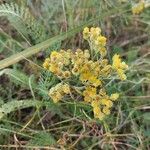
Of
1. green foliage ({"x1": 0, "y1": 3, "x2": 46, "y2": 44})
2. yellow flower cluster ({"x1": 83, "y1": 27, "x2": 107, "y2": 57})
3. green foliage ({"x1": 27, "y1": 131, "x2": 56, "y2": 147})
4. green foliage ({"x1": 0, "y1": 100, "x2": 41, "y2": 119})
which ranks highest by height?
green foliage ({"x1": 0, "y1": 3, "x2": 46, "y2": 44})

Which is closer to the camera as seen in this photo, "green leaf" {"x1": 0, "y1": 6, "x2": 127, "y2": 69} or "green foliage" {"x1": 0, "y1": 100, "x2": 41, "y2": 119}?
"green foliage" {"x1": 0, "y1": 100, "x2": 41, "y2": 119}

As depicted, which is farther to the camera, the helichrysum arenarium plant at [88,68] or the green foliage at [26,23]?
the green foliage at [26,23]

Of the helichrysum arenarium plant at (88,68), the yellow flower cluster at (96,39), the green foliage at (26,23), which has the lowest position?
the helichrysum arenarium plant at (88,68)

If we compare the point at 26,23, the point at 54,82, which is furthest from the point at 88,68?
the point at 26,23

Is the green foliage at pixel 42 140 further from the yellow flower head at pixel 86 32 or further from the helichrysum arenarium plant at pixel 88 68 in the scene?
the yellow flower head at pixel 86 32

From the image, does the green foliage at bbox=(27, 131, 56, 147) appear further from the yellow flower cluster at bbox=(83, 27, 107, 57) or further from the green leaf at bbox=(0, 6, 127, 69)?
the yellow flower cluster at bbox=(83, 27, 107, 57)

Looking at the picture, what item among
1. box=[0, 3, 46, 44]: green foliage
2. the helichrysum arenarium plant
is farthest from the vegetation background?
the helichrysum arenarium plant

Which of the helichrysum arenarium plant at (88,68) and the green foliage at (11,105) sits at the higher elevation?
the helichrysum arenarium plant at (88,68)

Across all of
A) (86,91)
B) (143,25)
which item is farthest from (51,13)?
(86,91)

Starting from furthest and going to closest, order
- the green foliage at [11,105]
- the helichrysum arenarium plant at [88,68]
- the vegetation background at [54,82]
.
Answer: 1. the vegetation background at [54,82]
2. the green foliage at [11,105]
3. the helichrysum arenarium plant at [88,68]

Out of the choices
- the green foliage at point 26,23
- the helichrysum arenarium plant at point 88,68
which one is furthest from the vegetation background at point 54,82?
the helichrysum arenarium plant at point 88,68
